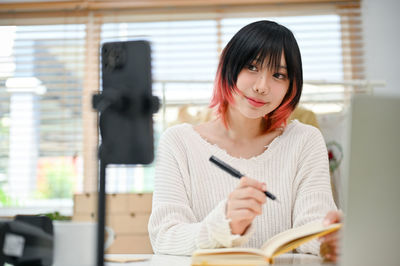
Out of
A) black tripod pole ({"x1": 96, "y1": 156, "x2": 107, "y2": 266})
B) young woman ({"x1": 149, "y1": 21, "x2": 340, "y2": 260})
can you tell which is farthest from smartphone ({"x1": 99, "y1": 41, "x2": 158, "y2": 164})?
young woman ({"x1": 149, "y1": 21, "x2": 340, "y2": 260})

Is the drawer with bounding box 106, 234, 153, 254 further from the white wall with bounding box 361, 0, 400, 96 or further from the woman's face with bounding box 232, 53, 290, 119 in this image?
the white wall with bounding box 361, 0, 400, 96

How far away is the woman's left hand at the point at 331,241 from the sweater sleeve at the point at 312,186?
0.18 m

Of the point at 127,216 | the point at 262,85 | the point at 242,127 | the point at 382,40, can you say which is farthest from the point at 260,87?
the point at 382,40

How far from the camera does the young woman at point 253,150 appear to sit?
1063 mm

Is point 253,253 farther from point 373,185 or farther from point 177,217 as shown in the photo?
point 177,217

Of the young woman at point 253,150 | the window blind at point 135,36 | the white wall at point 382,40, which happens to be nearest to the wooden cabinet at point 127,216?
the young woman at point 253,150

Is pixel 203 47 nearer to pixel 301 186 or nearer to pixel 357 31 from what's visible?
pixel 357 31

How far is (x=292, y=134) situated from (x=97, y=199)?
32.7 inches

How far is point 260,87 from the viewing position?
3.52 ft

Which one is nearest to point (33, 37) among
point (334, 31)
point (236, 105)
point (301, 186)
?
point (334, 31)

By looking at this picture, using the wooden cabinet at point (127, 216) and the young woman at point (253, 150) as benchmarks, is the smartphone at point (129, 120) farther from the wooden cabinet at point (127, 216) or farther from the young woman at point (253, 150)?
the wooden cabinet at point (127, 216)

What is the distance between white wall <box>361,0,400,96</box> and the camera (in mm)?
2824

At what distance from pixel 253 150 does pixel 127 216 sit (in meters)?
0.86

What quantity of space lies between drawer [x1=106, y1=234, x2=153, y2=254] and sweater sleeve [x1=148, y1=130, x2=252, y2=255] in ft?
2.48
